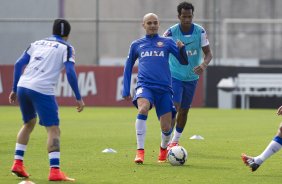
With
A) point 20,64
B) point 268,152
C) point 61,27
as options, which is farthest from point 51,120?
point 268,152

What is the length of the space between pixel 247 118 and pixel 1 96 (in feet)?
31.1

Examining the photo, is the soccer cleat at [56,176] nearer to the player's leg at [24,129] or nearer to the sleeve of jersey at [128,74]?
the player's leg at [24,129]

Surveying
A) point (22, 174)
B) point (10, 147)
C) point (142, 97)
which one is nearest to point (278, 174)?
point (142, 97)

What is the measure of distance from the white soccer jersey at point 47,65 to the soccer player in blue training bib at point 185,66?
12.2 ft

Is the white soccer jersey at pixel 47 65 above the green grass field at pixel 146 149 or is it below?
above

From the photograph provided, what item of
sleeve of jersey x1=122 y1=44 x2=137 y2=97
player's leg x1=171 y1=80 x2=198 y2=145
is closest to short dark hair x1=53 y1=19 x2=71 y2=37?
sleeve of jersey x1=122 y1=44 x2=137 y2=97

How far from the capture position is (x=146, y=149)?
16.4 metres

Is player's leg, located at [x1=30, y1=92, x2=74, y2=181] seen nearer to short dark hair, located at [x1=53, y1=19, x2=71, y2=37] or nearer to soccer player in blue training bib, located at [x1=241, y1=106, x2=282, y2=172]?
short dark hair, located at [x1=53, y1=19, x2=71, y2=37]

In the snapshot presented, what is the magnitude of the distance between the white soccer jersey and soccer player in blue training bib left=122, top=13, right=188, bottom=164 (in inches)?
89.8

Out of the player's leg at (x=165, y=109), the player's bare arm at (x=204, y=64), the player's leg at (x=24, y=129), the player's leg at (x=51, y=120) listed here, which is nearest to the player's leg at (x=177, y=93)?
the player's bare arm at (x=204, y=64)

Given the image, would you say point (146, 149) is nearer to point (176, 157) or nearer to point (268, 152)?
point (176, 157)

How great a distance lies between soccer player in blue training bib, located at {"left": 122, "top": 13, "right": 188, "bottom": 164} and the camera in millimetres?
13844

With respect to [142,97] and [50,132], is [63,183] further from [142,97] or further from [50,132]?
[142,97]

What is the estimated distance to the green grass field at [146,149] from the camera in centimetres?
1234
